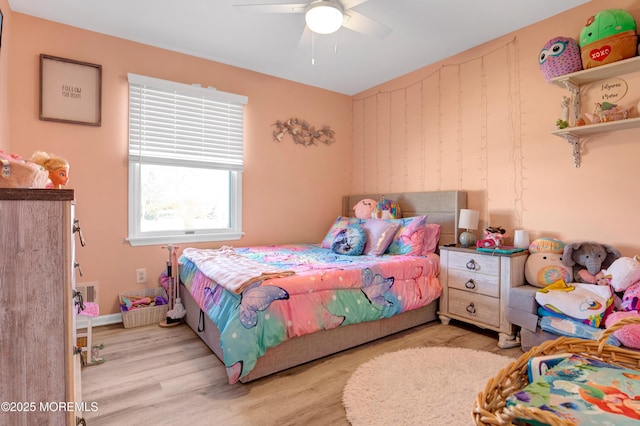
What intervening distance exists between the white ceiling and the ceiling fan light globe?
1.45 ft

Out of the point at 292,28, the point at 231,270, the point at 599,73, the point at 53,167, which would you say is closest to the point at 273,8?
the point at 292,28

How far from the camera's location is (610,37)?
2.20 metres

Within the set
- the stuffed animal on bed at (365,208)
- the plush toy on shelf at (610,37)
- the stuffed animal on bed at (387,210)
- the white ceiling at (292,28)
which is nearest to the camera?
the plush toy on shelf at (610,37)

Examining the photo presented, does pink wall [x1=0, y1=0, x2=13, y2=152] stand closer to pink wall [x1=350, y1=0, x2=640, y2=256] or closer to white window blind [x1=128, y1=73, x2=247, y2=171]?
white window blind [x1=128, y1=73, x2=247, y2=171]

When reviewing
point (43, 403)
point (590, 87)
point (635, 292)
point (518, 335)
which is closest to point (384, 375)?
point (518, 335)

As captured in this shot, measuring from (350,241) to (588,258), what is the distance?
1.86 meters

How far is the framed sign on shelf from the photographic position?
2754 millimetres

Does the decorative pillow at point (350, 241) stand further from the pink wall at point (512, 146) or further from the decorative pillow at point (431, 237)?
the pink wall at point (512, 146)

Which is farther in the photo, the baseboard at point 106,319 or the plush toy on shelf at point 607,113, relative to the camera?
the baseboard at point 106,319

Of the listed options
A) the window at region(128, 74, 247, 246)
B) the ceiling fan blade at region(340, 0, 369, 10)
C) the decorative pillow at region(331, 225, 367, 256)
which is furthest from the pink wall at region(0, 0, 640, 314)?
the ceiling fan blade at region(340, 0, 369, 10)

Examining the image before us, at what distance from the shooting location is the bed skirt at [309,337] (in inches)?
82.5

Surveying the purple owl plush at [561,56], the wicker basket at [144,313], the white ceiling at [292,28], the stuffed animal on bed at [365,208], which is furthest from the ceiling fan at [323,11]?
the wicker basket at [144,313]

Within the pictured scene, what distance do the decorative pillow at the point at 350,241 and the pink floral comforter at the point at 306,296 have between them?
0.14 m

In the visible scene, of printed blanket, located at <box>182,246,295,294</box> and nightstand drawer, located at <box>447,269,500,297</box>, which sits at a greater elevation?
printed blanket, located at <box>182,246,295,294</box>
